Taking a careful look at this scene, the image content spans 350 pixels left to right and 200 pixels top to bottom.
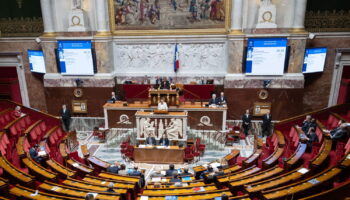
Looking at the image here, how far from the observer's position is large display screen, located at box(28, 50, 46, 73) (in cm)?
1564

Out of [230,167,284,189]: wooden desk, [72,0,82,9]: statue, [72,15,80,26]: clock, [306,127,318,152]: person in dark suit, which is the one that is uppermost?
[72,0,82,9]: statue

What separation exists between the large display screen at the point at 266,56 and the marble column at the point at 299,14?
101 cm

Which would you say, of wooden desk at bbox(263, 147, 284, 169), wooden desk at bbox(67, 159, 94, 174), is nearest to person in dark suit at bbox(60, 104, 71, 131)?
wooden desk at bbox(67, 159, 94, 174)

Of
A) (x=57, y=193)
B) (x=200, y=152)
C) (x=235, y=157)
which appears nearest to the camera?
(x=57, y=193)

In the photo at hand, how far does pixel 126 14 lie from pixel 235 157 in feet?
31.9

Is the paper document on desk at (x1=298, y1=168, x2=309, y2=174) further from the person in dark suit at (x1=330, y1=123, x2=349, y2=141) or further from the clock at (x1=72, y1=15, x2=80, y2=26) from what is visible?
the clock at (x1=72, y1=15, x2=80, y2=26)

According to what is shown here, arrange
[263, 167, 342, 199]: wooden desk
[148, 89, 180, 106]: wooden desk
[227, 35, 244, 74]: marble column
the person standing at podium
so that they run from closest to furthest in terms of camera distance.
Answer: [263, 167, 342, 199]: wooden desk < the person standing at podium < [148, 89, 180, 106]: wooden desk < [227, 35, 244, 74]: marble column

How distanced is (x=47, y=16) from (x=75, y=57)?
107 inches

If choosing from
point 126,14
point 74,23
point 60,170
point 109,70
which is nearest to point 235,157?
point 60,170

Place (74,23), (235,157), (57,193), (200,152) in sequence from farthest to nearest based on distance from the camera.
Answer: (74,23) → (200,152) → (235,157) → (57,193)

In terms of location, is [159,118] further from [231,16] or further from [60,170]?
[231,16]

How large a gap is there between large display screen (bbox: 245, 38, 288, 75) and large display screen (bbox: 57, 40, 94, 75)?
28.1ft

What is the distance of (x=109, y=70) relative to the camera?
15.2 metres

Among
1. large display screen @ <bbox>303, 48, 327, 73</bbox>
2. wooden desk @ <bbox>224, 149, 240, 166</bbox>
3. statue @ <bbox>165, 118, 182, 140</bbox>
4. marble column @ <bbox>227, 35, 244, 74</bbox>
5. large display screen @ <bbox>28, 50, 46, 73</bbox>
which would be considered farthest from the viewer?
large display screen @ <bbox>28, 50, 46, 73</bbox>
